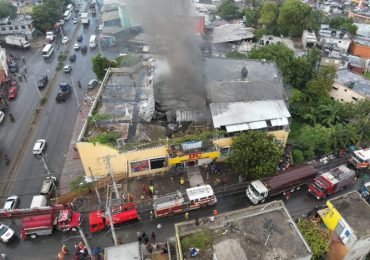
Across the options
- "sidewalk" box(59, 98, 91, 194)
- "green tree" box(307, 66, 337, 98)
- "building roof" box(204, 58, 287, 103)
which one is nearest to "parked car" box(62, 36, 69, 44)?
"sidewalk" box(59, 98, 91, 194)

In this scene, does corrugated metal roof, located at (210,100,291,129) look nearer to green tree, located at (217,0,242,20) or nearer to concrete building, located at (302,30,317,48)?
concrete building, located at (302,30,317,48)

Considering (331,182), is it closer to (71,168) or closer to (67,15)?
(71,168)

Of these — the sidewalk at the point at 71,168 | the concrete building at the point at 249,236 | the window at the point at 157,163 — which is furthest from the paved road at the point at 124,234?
the concrete building at the point at 249,236

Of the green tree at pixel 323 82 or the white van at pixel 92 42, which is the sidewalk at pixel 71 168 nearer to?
the white van at pixel 92 42

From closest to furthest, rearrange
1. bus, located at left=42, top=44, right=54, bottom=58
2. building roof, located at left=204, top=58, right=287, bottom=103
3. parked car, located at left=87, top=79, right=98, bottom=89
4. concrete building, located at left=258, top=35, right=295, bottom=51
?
building roof, located at left=204, top=58, right=287, bottom=103 < parked car, located at left=87, top=79, right=98, bottom=89 < concrete building, located at left=258, top=35, right=295, bottom=51 < bus, located at left=42, top=44, right=54, bottom=58

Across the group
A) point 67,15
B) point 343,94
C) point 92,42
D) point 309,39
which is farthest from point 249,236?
point 67,15

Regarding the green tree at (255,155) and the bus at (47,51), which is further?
A: the bus at (47,51)
